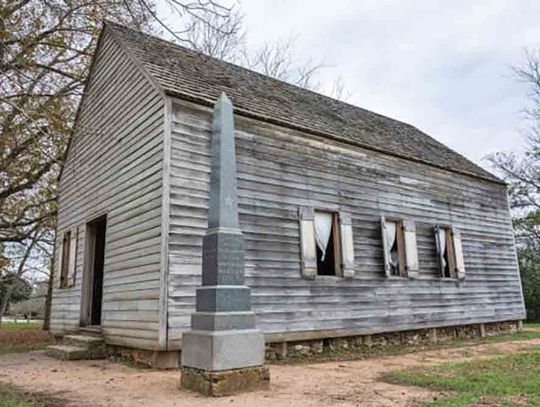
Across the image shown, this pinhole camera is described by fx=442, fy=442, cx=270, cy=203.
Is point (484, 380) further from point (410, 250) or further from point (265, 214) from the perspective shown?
point (410, 250)

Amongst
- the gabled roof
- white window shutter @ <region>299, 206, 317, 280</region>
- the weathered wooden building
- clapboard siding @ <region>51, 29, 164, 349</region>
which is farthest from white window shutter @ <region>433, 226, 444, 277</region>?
clapboard siding @ <region>51, 29, 164, 349</region>

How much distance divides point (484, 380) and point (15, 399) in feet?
17.3

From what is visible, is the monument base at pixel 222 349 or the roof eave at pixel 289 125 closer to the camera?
the monument base at pixel 222 349

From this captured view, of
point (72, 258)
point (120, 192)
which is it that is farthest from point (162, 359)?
point (72, 258)

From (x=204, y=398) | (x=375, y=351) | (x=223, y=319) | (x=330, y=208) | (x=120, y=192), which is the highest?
(x=120, y=192)

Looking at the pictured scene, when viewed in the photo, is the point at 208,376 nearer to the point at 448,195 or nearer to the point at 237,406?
the point at 237,406

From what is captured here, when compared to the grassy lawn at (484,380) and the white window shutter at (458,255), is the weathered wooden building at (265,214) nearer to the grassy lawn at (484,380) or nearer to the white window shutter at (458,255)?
the white window shutter at (458,255)

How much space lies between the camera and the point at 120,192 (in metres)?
8.66

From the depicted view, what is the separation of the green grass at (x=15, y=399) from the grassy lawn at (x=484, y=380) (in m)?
3.87

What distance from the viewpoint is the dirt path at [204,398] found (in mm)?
4359

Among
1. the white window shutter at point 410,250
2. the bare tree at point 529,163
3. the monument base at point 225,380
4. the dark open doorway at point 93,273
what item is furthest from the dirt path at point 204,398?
the bare tree at point 529,163

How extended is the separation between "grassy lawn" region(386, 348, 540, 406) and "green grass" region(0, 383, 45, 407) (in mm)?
3872

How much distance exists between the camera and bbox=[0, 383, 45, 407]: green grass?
424cm

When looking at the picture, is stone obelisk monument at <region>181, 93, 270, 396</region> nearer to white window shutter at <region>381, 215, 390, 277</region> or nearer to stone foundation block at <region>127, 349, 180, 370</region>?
stone foundation block at <region>127, 349, 180, 370</region>
